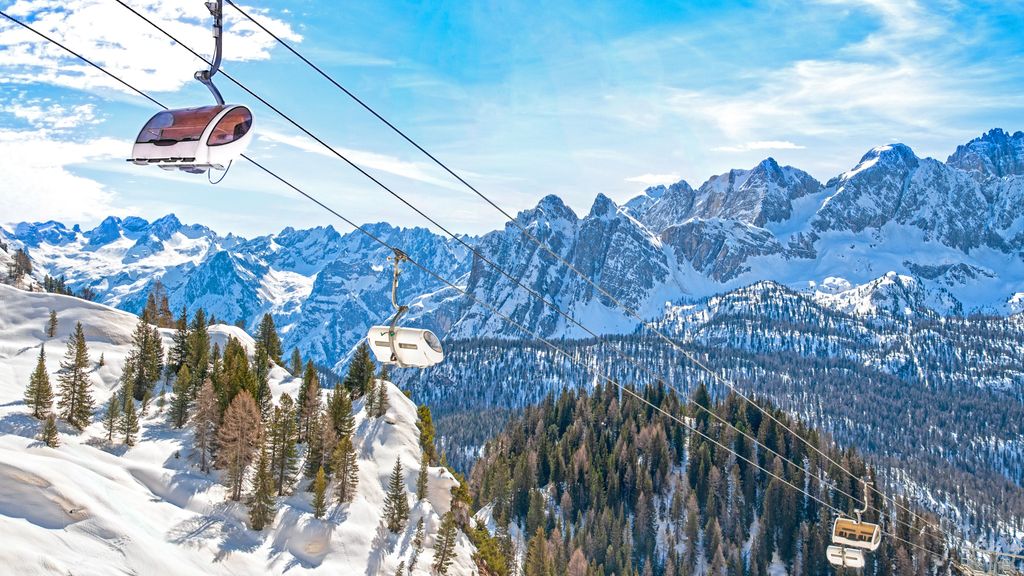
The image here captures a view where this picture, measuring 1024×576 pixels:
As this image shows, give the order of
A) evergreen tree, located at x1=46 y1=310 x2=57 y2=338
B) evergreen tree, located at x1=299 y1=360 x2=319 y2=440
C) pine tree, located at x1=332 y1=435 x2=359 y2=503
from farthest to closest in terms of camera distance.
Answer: evergreen tree, located at x1=46 y1=310 x2=57 y2=338 → evergreen tree, located at x1=299 y1=360 x2=319 y2=440 → pine tree, located at x1=332 y1=435 x2=359 y2=503

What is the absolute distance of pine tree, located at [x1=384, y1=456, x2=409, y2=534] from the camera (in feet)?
282

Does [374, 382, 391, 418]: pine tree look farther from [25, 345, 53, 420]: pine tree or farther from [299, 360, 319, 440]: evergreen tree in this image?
[25, 345, 53, 420]: pine tree

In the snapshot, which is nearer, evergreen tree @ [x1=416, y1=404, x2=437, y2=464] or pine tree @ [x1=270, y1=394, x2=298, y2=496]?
pine tree @ [x1=270, y1=394, x2=298, y2=496]

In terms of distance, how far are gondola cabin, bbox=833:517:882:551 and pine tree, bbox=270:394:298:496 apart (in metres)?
55.4

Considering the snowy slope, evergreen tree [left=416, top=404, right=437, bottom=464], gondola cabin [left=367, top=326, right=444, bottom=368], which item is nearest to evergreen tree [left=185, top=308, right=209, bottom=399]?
the snowy slope

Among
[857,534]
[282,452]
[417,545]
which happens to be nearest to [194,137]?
[857,534]

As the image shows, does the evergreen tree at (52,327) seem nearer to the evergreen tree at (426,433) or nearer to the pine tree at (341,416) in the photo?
the pine tree at (341,416)

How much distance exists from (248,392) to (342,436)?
11.9 m

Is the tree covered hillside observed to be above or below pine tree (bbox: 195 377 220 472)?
below

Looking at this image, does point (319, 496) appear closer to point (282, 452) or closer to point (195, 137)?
point (282, 452)

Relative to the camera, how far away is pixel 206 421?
83562 millimetres

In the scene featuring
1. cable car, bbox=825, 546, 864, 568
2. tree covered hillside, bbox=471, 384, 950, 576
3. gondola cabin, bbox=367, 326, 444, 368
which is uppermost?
gondola cabin, bbox=367, 326, 444, 368

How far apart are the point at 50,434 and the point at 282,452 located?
67.4ft

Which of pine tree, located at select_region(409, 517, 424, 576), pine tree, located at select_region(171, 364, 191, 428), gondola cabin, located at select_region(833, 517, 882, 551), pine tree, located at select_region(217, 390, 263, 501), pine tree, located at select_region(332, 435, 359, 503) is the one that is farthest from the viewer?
pine tree, located at select_region(171, 364, 191, 428)
